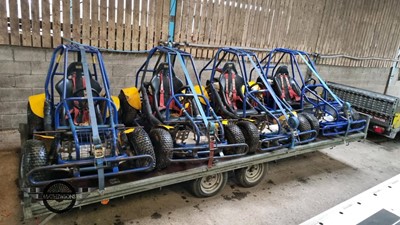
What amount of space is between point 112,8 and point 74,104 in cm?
178

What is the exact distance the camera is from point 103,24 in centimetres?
384

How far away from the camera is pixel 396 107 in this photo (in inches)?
178

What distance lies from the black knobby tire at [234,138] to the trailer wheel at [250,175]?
272 millimetres

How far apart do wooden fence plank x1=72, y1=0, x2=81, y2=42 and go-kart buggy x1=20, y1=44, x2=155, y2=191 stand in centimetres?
111

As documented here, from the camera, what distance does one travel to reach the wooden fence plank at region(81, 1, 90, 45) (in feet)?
11.9

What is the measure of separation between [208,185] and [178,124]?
0.71m

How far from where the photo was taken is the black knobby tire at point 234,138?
2.89m

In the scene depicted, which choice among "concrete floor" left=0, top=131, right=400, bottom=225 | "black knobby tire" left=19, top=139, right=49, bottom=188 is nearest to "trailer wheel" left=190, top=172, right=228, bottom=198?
"concrete floor" left=0, top=131, right=400, bottom=225

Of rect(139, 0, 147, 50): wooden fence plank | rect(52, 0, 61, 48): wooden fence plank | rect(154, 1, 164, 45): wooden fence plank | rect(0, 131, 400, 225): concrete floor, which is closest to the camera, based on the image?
rect(0, 131, 400, 225): concrete floor

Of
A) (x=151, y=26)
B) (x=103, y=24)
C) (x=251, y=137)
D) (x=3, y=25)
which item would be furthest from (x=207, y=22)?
(x=3, y=25)

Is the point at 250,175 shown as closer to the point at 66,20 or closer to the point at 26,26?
the point at 66,20

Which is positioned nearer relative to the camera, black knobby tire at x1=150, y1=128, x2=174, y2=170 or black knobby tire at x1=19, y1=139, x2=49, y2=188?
black knobby tire at x1=19, y1=139, x2=49, y2=188

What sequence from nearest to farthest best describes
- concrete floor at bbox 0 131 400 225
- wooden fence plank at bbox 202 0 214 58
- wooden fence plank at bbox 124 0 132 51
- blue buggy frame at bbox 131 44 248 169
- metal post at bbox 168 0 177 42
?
concrete floor at bbox 0 131 400 225
blue buggy frame at bbox 131 44 248 169
wooden fence plank at bbox 124 0 132 51
metal post at bbox 168 0 177 42
wooden fence plank at bbox 202 0 214 58

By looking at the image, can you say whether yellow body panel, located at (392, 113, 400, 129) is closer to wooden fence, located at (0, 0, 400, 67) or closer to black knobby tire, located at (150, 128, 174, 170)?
wooden fence, located at (0, 0, 400, 67)
